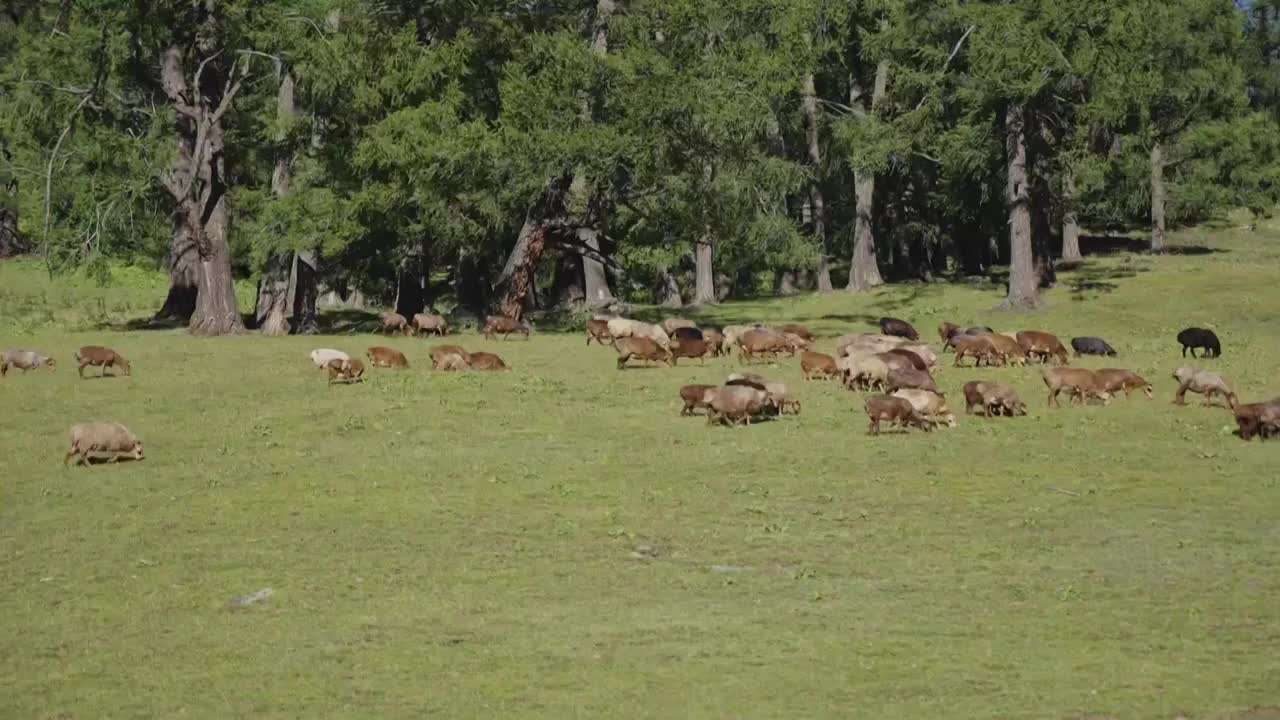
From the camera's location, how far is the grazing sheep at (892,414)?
2759 cm

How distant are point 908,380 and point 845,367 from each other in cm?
268

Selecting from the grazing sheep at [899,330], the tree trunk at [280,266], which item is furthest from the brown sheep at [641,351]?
the tree trunk at [280,266]

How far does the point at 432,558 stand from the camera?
19.9 metres

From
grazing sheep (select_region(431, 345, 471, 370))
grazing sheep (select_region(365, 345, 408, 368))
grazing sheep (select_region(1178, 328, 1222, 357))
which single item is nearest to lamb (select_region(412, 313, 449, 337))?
grazing sheep (select_region(365, 345, 408, 368))

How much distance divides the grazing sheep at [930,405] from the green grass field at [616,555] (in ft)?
1.89

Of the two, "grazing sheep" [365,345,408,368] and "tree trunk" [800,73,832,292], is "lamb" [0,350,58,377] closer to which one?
"grazing sheep" [365,345,408,368]

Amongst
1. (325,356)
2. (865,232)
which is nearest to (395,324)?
(325,356)

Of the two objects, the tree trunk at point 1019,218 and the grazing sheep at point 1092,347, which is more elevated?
the tree trunk at point 1019,218

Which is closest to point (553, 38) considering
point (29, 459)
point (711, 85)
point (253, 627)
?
point (711, 85)

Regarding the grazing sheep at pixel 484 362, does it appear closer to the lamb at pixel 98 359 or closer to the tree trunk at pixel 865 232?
the lamb at pixel 98 359

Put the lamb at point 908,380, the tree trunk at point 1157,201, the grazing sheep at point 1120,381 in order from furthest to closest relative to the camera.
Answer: the tree trunk at point 1157,201
the grazing sheep at point 1120,381
the lamb at point 908,380

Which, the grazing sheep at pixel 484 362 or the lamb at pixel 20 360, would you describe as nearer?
the grazing sheep at pixel 484 362

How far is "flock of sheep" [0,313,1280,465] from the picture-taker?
27.7 m

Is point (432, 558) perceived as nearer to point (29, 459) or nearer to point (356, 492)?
point (356, 492)
